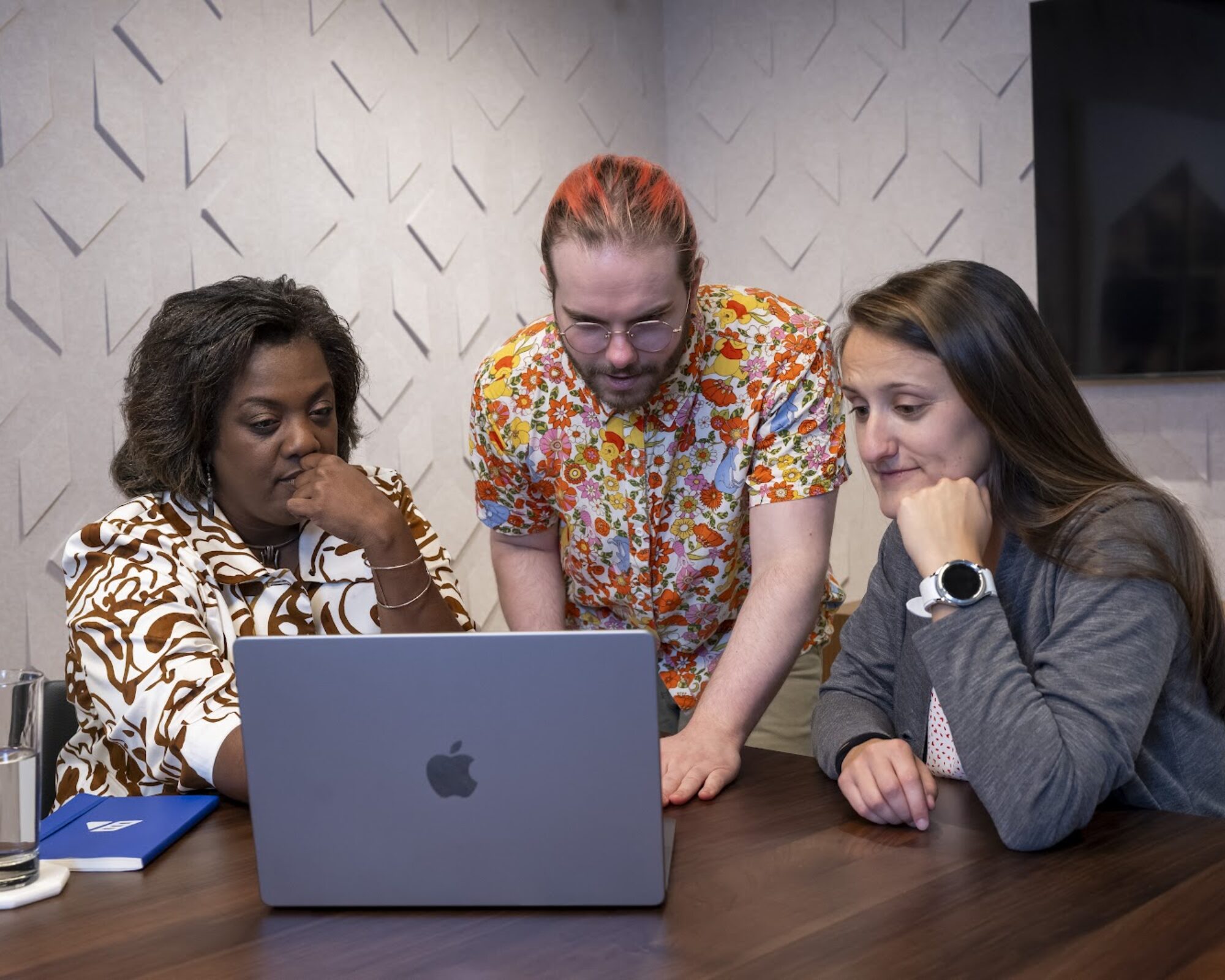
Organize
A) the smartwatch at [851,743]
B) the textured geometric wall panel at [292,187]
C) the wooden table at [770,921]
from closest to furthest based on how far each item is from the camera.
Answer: the wooden table at [770,921] → the smartwatch at [851,743] → the textured geometric wall panel at [292,187]

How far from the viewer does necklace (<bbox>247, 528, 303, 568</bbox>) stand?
5.79ft

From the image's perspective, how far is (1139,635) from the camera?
1214 mm

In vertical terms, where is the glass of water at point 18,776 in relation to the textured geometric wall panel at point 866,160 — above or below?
below

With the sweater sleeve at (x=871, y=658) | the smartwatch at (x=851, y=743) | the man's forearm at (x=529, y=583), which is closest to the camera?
the smartwatch at (x=851, y=743)

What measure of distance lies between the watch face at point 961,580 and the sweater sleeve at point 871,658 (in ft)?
0.83

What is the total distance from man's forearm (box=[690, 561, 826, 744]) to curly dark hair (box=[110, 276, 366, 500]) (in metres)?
0.73

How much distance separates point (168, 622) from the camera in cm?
148

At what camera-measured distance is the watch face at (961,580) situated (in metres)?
1.23

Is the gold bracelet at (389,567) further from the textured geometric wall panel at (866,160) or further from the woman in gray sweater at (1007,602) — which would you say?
the textured geometric wall panel at (866,160)

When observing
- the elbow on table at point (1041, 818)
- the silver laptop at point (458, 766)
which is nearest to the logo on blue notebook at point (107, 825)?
the silver laptop at point (458, 766)

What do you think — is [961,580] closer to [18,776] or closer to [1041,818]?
[1041,818]

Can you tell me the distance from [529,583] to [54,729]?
686 millimetres

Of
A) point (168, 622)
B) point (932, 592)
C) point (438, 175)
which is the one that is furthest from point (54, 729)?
point (438, 175)

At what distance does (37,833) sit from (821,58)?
3.03 metres
